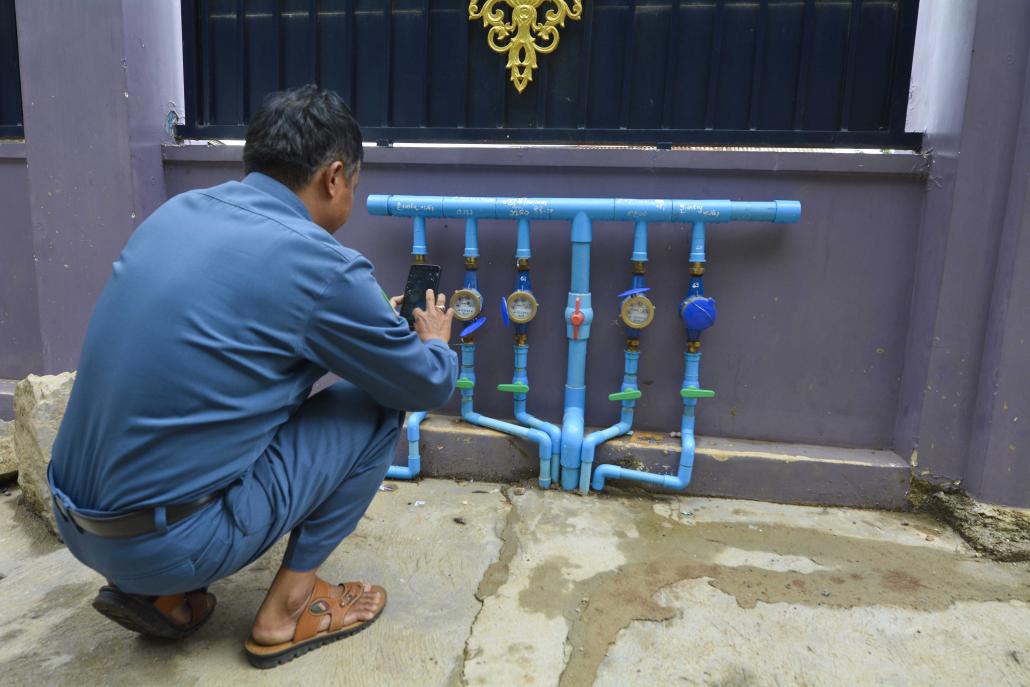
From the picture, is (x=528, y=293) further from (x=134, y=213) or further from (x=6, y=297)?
(x=6, y=297)

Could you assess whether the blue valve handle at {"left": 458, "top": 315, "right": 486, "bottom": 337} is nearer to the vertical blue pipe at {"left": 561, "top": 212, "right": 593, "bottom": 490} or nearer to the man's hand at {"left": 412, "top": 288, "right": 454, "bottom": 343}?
the vertical blue pipe at {"left": 561, "top": 212, "right": 593, "bottom": 490}

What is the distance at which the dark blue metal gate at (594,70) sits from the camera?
8.67ft

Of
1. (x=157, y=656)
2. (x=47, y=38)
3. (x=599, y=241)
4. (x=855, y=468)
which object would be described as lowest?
(x=157, y=656)

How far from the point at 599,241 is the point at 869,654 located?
5.38 ft

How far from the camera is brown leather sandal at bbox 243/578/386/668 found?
173cm

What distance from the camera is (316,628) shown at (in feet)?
5.90

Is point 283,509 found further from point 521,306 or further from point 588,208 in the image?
point 588,208

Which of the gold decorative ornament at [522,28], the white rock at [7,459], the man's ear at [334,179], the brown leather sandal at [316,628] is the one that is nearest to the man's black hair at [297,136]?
the man's ear at [334,179]

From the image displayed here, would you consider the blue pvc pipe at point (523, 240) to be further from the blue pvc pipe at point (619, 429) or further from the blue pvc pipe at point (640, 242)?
the blue pvc pipe at point (619, 429)

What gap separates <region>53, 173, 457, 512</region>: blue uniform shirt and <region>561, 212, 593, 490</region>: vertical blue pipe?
1221mm

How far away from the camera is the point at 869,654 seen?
1.81 metres

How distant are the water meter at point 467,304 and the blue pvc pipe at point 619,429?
0.60 metres

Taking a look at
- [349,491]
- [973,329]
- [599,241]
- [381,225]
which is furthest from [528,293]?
[973,329]

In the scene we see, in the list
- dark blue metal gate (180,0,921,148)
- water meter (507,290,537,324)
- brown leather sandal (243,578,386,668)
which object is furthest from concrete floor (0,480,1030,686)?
dark blue metal gate (180,0,921,148)
